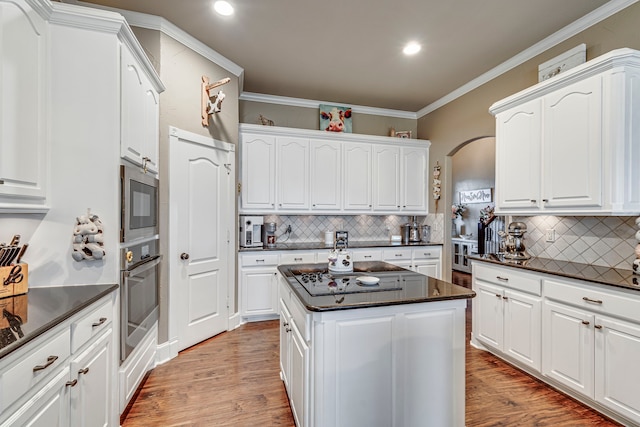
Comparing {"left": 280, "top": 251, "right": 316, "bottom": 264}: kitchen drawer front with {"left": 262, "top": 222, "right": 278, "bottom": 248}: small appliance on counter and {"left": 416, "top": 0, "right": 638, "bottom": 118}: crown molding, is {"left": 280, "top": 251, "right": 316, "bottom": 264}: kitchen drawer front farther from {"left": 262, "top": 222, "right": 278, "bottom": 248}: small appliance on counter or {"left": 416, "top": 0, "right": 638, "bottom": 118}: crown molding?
{"left": 416, "top": 0, "right": 638, "bottom": 118}: crown molding

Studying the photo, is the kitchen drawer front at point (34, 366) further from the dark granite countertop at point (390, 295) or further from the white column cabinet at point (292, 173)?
the white column cabinet at point (292, 173)

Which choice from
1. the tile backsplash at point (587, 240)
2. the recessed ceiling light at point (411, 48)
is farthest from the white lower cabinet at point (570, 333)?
the recessed ceiling light at point (411, 48)

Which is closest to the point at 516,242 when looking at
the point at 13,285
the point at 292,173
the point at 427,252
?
the point at 427,252

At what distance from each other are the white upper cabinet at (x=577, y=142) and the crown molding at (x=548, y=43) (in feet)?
2.19

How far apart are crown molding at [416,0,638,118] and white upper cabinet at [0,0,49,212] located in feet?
12.7

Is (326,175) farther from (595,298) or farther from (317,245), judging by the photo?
(595,298)

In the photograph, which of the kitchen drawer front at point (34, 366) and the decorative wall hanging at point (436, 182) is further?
the decorative wall hanging at point (436, 182)

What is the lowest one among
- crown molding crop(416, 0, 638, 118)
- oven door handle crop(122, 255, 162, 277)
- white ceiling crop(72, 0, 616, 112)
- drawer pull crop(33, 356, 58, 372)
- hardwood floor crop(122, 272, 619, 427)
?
hardwood floor crop(122, 272, 619, 427)

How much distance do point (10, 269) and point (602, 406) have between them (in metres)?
3.55

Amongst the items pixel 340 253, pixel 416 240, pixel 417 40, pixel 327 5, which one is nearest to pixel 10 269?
pixel 340 253

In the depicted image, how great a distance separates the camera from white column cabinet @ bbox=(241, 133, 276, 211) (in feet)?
12.8

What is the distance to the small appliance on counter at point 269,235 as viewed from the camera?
13.4 ft

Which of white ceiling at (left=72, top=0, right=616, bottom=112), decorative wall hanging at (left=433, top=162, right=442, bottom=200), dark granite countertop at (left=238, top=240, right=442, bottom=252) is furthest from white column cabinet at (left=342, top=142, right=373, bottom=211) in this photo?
decorative wall hanging at (left=433, top=162, right=442, bottom=200)

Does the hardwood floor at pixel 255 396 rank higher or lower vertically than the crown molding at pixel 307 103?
lower
